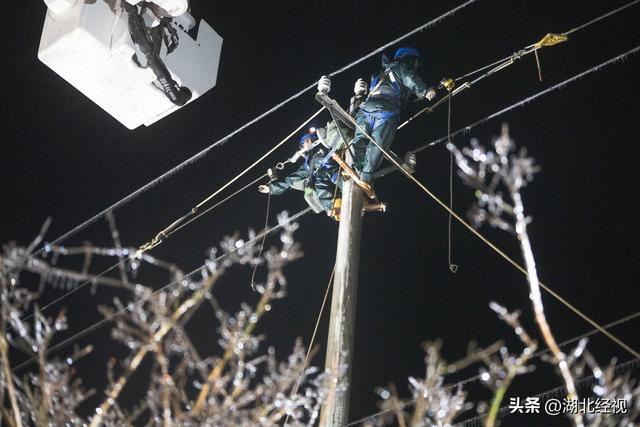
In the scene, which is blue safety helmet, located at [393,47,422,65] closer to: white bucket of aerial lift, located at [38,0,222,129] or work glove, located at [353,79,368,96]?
Answer: work glove, located at [353,79,368,96]

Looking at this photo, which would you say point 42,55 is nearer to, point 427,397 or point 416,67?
point 416,67

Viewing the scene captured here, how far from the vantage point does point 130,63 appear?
27.1 ft

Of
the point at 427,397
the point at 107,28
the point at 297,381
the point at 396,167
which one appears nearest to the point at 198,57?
the point at 107,28

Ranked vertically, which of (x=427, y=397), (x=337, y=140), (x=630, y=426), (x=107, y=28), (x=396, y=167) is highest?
(x=107, y=28)

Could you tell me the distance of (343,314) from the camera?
5.88 metres

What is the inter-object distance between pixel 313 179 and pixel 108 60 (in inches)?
92.3

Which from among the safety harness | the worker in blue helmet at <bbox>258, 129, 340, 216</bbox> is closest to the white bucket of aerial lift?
the safety harness

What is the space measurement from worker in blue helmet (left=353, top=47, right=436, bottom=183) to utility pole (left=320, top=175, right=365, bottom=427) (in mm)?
907

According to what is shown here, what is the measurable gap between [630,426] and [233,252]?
4.68 meters

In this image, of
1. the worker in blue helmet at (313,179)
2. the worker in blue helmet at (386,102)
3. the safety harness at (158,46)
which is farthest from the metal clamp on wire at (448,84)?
the safety harness at (158,46)

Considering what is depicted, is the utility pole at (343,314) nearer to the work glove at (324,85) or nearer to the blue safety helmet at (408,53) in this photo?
the work glove at (324,85)

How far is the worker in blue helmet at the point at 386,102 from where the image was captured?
7547 millimetres

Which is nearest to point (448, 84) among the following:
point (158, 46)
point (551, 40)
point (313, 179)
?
point (551, 40)

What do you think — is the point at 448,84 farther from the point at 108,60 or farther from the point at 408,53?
the point at 108,60
